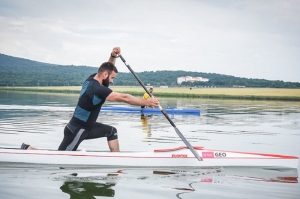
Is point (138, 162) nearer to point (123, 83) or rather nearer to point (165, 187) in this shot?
point (165, 187)

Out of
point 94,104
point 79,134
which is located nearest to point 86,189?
point 79,134

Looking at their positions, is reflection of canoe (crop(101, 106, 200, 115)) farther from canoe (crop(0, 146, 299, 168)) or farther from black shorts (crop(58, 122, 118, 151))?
black shorts (crop(58, 122, 118, 151))

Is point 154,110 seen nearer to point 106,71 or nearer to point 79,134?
point 79,134

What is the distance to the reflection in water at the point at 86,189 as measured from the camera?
25.0ft

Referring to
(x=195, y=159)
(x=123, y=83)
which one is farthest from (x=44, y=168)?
(x=123, y=83)

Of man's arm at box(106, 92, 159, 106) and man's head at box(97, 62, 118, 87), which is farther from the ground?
man's head at box(97, 62, 118, 87)

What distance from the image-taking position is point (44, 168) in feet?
32.3

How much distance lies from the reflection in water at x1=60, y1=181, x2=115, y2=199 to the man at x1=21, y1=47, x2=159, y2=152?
148 cm

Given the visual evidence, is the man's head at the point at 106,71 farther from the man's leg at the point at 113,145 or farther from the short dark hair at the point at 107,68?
the man's leg at the point at 113,145

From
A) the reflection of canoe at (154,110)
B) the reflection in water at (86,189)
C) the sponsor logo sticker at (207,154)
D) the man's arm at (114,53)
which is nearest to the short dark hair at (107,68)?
the man's arm at (114,53)

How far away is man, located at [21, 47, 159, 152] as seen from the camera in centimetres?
905

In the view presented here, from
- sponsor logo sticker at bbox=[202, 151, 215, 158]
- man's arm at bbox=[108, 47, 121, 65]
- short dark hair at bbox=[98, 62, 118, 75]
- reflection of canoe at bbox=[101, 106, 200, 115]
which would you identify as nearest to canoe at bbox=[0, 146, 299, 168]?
sponsor logo sticker at bbox=[202, 151, 215, 158]

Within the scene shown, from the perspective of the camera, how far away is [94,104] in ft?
30.8

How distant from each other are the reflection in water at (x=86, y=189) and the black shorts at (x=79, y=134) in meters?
1.43
